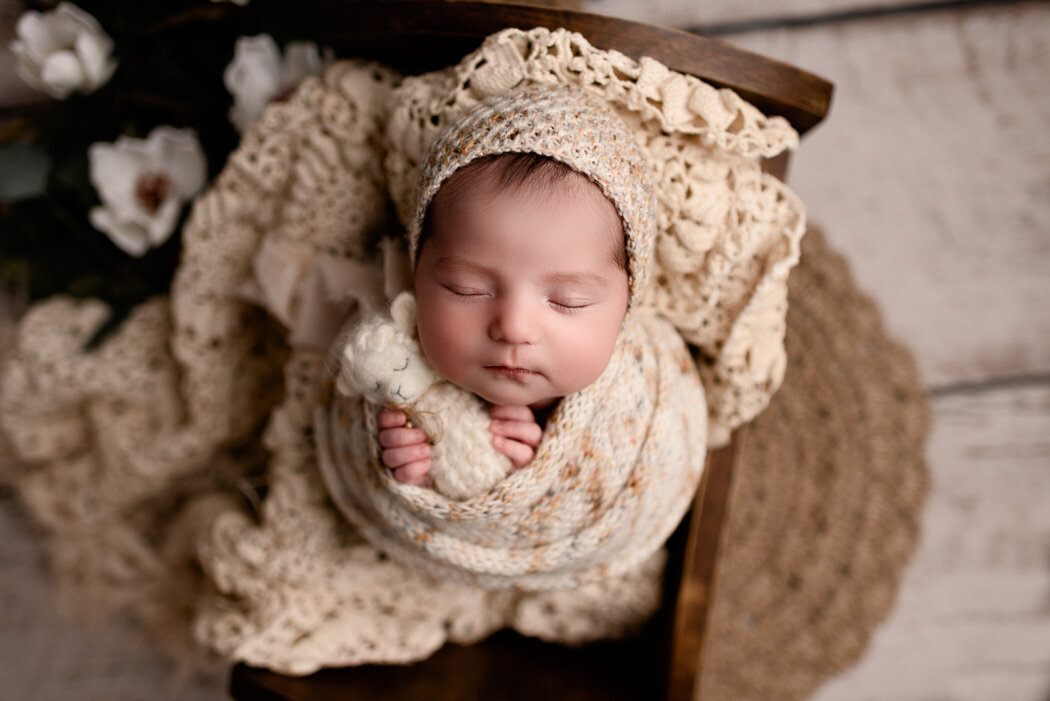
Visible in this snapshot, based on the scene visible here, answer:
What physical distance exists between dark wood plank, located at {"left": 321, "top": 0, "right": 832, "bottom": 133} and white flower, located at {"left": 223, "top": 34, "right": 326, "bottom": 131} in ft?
0.61

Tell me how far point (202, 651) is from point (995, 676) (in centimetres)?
149

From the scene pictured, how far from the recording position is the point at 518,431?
0.68 m

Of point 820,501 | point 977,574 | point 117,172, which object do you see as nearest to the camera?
point 117,172

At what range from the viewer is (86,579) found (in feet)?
4.17

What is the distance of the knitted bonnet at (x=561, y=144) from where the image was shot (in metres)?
0.59

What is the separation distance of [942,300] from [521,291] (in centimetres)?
93

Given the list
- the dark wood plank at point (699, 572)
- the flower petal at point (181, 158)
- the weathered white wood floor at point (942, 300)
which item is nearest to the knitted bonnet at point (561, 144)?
the dark wood plank at point (699, 572)

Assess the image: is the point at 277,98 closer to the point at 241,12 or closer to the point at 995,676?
the point at 241,12

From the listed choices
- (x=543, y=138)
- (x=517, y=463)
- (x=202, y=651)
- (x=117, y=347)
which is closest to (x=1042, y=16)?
(x=543, y=138)

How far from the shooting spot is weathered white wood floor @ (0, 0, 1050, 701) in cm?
112

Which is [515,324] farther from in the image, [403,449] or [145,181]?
[145,181]

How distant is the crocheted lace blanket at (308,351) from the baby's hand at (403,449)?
212 millimetres

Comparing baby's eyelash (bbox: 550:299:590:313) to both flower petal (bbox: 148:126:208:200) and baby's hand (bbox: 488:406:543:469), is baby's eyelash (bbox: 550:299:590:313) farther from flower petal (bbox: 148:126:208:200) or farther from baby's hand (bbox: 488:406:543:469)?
flower petal (bbox: 148:126:208:200)

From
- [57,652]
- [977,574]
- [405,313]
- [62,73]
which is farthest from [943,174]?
[57,652]
